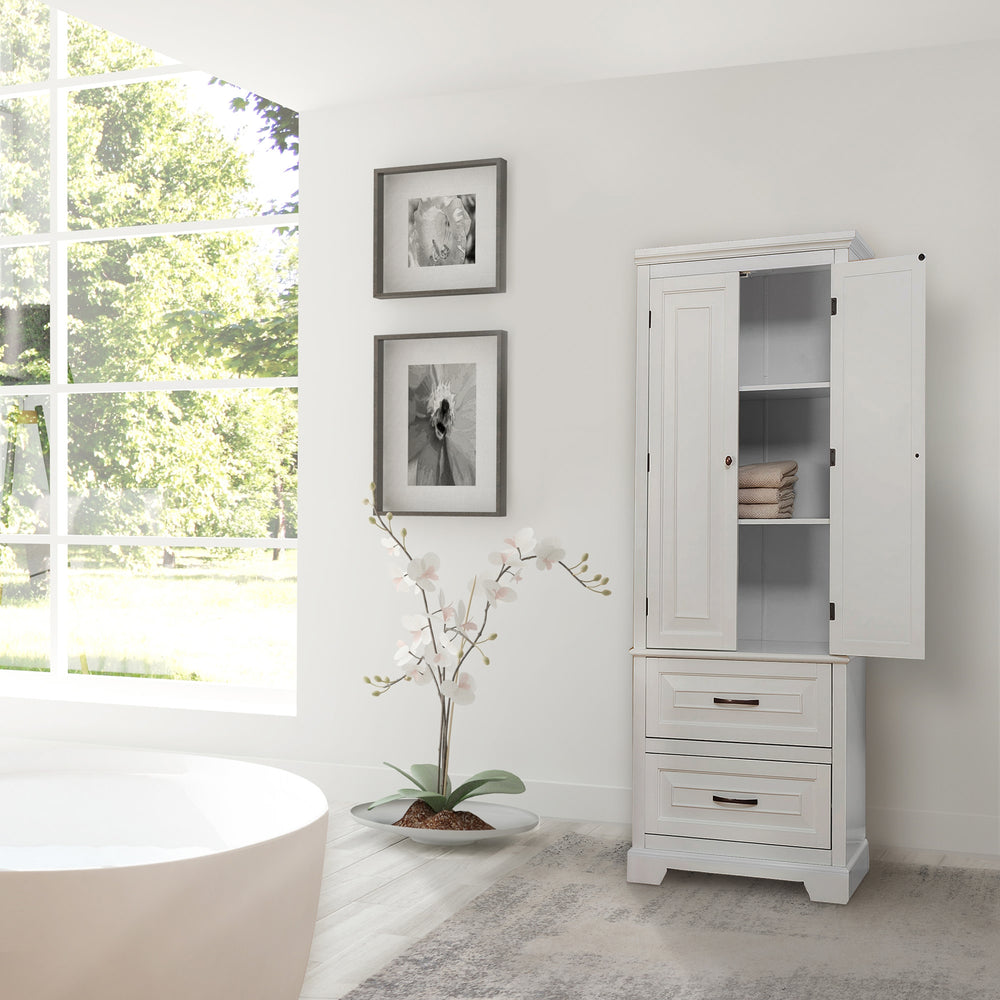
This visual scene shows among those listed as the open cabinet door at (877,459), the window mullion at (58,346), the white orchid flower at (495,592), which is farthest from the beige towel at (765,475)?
the window mullion at (58,346)

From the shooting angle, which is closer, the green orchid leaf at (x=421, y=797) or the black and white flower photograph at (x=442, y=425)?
the green orchid leaf at (x=421, y=797)

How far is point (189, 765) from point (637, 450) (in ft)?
5.13

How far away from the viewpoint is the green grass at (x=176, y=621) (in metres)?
4.89

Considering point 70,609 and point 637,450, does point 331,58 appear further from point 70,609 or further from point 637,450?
point 70,609

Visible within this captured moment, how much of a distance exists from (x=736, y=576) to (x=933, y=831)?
1.08 metres

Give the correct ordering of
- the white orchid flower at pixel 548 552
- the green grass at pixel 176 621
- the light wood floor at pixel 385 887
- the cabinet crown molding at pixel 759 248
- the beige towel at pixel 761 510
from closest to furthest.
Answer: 1. the light wood floor at pixel 385 887
2. the cabinet crown molding at pixel 759 248
3. the beige towel at pixel 761 510
4. the white orchid flower at pixel 548 552
5. the green grass at pixel 176 621

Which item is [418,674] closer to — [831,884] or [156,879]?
[831,884]

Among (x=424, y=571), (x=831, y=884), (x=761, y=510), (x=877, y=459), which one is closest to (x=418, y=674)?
(x=424, y=571)

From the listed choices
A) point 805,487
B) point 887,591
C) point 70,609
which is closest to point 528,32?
point 805,487

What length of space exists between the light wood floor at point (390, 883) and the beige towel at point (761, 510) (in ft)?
3.68

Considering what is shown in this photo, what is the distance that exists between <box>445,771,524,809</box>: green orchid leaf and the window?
1.18 m

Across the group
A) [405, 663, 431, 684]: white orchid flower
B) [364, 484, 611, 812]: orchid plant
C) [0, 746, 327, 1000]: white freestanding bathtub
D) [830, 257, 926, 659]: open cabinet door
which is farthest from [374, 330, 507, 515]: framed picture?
[0, 746, 327, 1000]: white freestanding bathtub

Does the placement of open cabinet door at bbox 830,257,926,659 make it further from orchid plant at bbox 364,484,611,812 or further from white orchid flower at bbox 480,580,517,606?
white orchid flower at bbox 480,580,517,606

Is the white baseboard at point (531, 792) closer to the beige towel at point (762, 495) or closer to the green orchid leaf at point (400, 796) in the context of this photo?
the green orchid leaf at point (400, 796)
